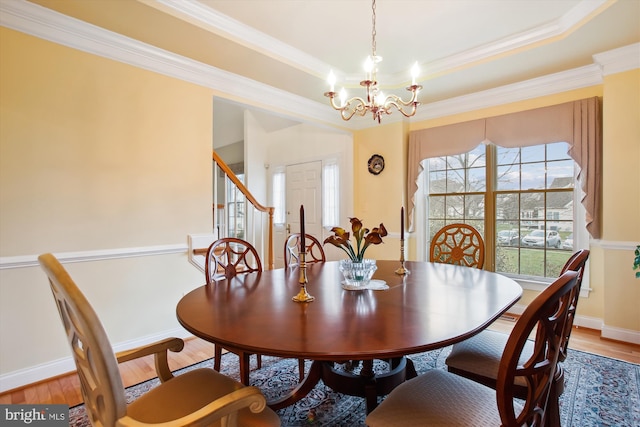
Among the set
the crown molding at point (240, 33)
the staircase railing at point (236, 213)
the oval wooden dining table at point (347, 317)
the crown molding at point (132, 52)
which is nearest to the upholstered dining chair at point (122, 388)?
the oval wooden dining table at point (347, 317)

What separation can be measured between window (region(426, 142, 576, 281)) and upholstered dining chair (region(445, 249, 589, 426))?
7.37 feet

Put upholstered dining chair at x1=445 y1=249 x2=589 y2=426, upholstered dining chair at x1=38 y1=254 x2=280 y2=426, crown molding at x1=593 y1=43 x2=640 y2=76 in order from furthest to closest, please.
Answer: crown molding at x1=593 y1=43 x2=640 y2=76
upholstered dining chair at x1=445 y1=249 x2=589 y2=426
upholstered dining chair at x1=38 y1=254 x2=280 y2=426

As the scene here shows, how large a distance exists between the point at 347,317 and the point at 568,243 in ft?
10.5

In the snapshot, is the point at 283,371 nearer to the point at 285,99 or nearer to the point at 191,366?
the point at 191,366

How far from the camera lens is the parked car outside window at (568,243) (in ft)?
10.9

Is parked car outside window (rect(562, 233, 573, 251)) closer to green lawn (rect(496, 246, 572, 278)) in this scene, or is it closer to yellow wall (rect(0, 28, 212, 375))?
green lawn (rect(496, 246, 572, 278))

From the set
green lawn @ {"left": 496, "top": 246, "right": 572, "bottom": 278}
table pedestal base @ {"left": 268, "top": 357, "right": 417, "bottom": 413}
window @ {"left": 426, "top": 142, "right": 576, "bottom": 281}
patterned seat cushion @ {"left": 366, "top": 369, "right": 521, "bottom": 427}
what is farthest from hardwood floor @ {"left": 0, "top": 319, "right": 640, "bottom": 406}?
patterned seat cushion @ {"left": 366, "top": 369, "right": 521, "bottom": 427}

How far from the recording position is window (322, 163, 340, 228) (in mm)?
5098

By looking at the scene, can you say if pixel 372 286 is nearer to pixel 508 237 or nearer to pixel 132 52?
pixel 132 52

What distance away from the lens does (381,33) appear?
9.07ft

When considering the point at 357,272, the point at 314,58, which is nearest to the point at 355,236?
the point at 357,272

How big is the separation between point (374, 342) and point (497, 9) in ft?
8.70

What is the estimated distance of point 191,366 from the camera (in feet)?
7.97

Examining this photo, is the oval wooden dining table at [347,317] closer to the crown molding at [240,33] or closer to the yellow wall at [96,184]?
the yellow wall at [96,184]
